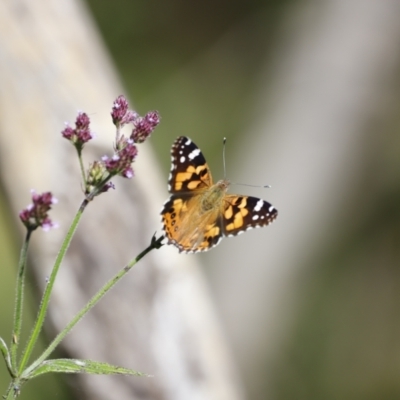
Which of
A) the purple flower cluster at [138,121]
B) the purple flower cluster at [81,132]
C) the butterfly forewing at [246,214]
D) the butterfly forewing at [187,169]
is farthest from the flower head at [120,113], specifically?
the butterfly forewing at [246,214]

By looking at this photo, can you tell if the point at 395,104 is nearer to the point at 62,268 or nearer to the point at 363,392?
the point at 363,392

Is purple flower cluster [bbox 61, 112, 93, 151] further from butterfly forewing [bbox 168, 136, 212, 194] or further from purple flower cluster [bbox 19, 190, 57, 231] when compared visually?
butterfly forewing [bbox 168, 136, 212, 194]

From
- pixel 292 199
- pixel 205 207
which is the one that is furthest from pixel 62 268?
pixel 292 199

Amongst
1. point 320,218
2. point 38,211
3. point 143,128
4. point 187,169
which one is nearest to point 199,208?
point 187,169

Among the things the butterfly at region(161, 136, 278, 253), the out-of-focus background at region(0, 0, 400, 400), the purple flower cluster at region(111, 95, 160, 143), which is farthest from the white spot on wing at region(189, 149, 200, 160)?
the out-of-focus background at region(0, 0, 400, 400)

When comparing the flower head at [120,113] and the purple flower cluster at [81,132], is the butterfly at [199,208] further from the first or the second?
the purple flower cluster at [81,132]
